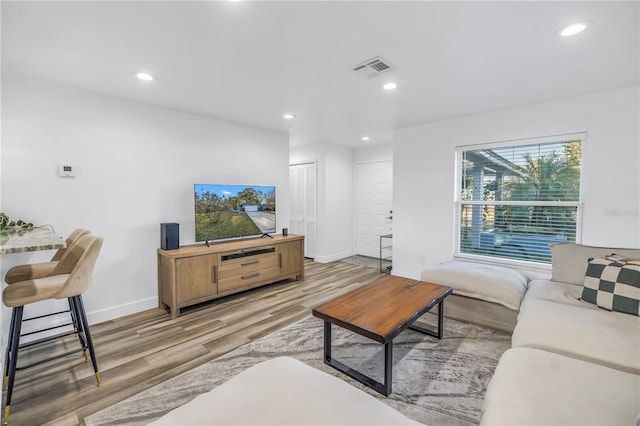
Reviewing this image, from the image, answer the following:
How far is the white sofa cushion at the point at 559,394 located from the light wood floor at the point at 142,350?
2.01 meters

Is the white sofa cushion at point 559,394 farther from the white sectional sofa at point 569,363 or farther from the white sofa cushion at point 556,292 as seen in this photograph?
the white sofa cushion at point 556,292

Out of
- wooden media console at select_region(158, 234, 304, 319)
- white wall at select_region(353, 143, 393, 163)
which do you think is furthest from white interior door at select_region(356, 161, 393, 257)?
wooden media console at select_region(158, 234, 304, 319)

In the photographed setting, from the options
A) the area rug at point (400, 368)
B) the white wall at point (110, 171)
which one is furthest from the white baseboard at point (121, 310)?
the area rug at point (400, 368)

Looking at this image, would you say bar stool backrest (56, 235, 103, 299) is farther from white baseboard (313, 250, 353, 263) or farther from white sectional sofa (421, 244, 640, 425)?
white baseboard (313, 250, 353, 263)

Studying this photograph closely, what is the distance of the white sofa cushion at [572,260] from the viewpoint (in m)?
2.54

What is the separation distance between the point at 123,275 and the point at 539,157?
5026 mm

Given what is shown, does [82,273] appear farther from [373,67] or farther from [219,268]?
[373,67]

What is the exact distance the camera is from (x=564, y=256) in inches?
105

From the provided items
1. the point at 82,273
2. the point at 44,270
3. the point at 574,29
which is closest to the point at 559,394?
the point at 574,29

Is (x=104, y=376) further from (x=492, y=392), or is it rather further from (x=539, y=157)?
(x=539, y=157)

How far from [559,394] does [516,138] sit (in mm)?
3187

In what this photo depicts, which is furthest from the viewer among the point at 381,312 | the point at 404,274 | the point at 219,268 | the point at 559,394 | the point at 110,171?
the point at 404,274

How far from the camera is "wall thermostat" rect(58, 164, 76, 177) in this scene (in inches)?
108

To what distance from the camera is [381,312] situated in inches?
81.6
